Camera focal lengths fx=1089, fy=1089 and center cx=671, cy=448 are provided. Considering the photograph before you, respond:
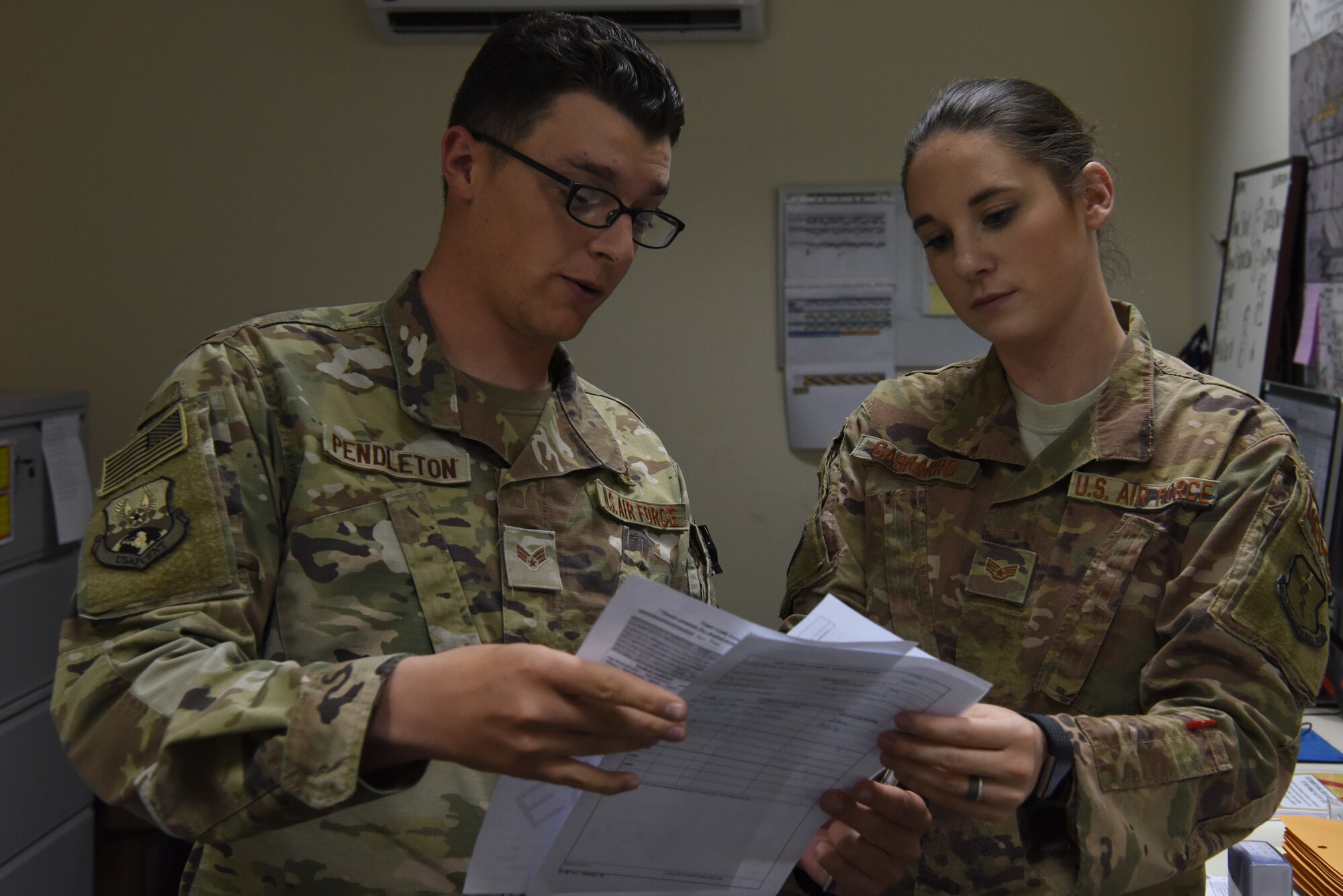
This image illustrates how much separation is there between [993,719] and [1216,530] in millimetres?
387

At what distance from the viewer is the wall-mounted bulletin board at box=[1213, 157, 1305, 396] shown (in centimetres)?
219

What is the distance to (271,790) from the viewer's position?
0.83 metres

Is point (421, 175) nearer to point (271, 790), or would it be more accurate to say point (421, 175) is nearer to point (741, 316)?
point (741, 316)

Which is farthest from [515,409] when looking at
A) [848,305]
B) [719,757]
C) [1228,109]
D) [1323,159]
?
[1228,109]

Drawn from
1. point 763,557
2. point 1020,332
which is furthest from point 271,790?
point 763,557

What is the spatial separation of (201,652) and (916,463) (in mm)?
870

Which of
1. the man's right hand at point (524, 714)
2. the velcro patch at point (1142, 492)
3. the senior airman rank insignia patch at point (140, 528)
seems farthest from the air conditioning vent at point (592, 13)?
the man's right hand at point (524, 714)

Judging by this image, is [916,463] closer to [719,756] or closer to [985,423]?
[985,423]

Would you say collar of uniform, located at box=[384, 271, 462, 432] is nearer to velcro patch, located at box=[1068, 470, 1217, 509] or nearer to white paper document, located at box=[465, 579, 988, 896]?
white paper document, located at box=[465, 579, 988, 896]

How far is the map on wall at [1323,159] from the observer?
199cm

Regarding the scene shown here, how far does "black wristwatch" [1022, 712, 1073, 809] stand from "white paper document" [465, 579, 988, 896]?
0.53ft

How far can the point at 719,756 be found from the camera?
0.91 m

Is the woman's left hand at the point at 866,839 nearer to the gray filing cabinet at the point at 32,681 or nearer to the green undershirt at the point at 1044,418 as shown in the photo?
the green undershirt at the point at 1044,418

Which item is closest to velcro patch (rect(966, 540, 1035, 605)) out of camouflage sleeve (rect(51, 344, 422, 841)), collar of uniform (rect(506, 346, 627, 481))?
collar of uniform (rect(506, 346, 627, 481))
